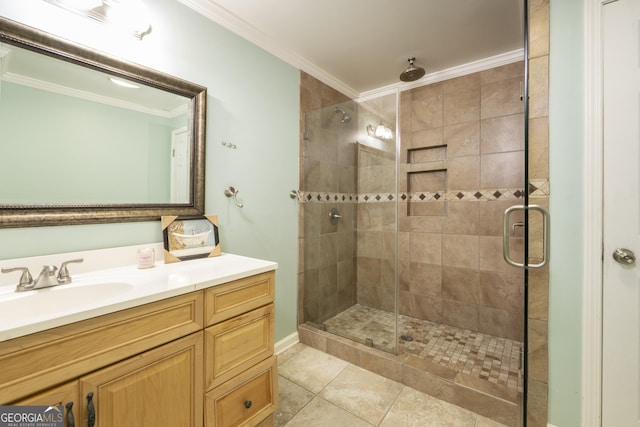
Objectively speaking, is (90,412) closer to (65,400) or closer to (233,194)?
(65,400)

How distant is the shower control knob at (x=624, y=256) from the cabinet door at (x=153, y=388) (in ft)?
5.87

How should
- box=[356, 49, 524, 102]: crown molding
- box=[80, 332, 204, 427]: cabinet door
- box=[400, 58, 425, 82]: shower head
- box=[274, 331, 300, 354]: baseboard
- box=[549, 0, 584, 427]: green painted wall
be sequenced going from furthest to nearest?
box=[400, 58, 425, 82]: shower head, box=[356, 49, 524, 102]: crown molding, box=[274, 331, 300, 354]: baseboard, box=[549, 0, 584, 427]: green painted wall, box=[80, 332, 204, 427]: cabinet door

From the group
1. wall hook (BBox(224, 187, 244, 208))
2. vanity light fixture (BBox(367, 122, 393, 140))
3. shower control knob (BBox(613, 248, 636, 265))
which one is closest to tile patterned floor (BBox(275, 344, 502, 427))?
shower control knob (BBox(613, 248, 636, 265))

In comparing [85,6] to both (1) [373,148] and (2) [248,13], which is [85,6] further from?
(1) [373,148]

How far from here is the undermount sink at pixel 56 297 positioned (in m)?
0.90

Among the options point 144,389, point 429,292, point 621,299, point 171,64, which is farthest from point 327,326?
point 171,64

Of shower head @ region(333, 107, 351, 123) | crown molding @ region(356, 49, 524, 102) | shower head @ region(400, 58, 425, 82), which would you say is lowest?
shower head @ region(333, 107, 351, 123)

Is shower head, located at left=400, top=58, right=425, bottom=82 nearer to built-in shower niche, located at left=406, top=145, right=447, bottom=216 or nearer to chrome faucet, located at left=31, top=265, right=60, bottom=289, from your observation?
built-in shower niche, located at left=406, top=145, right=447, bottom=216

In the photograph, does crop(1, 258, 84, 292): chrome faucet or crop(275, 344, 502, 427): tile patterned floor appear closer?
crop(1, 258, 84, 292): chrome faucet

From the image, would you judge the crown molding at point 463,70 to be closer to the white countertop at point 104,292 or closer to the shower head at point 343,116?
the shower head at point 343,116

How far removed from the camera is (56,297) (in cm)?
99

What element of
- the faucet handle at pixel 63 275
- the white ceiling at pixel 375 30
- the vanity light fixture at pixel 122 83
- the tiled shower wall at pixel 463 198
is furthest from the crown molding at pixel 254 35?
the faucet handle at pixel 63 275

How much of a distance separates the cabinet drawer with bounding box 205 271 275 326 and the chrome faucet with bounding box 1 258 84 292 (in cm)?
58

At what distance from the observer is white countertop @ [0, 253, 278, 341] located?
72 cm
